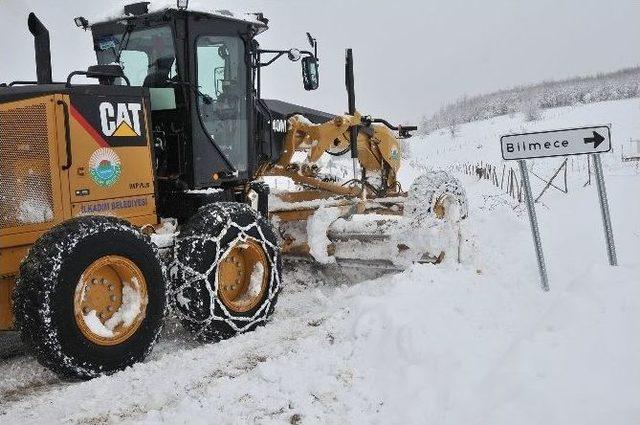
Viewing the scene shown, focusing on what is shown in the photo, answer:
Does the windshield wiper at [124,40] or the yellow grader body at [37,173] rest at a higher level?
the windshield wiper at [124,40]

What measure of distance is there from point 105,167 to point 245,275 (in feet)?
5.23

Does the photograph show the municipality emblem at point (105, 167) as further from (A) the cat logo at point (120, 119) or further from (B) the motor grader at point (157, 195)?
(A) the cat logo at point (120, 119)

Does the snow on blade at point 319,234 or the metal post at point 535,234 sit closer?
the metal post at point 535,234

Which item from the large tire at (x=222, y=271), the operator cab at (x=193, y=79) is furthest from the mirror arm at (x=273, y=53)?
the large tire at (x=222, y=271)

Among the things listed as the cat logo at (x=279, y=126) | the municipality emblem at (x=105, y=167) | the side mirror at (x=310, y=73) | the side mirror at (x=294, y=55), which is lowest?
the municipality emblem at (x=105, y=167)

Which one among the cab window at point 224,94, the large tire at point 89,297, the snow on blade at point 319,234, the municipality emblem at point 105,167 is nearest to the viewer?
the large tire at point 89,297

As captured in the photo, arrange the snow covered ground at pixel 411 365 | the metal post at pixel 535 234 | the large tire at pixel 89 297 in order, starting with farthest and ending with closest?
the metal post at pixel 535 234, the large tire at pixel 89 297, the snow covered ground at pixel 411 365

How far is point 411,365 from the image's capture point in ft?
12.6

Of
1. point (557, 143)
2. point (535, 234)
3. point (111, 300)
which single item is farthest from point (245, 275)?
point (557, 143)

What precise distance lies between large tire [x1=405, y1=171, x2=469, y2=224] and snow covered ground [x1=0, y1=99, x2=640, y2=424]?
39.0 inches

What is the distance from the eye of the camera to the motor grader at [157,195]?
13.4ft

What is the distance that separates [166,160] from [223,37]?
131 centimetres

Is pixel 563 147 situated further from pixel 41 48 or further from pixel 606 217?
pixel 41 48

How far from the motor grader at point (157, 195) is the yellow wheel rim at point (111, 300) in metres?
0.01
